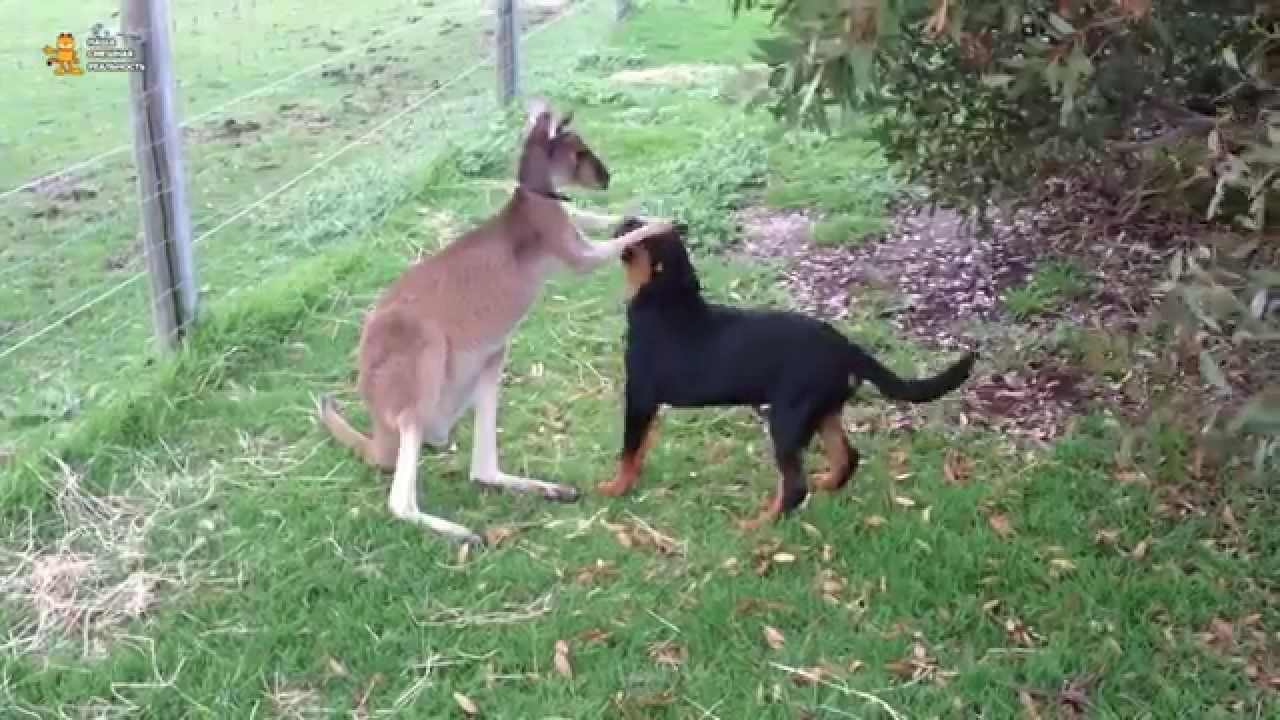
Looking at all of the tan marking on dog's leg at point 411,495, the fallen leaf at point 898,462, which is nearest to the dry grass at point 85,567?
the tan marking on dog's leg at point 411,495

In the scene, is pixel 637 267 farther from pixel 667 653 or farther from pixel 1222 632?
pixel 1222 632

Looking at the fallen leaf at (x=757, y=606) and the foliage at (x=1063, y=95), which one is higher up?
the foliage at (x=1063, y=95)

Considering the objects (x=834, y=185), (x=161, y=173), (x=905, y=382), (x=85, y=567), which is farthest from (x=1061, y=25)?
(x=834, y=185)

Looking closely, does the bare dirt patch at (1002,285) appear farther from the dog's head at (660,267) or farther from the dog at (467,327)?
the dog at (467,327)

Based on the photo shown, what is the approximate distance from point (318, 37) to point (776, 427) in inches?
307

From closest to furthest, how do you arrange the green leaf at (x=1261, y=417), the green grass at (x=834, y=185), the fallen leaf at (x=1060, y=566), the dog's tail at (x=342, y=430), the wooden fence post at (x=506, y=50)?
the green leaf at (x=1261, y=417), the fallen leaf at (x=1060, y=566), the dog's tail at (x=342, y=430), the green grass at (x=834, y=185), the wooden fence post at (x=506, y=50)

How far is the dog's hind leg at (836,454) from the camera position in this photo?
4.27 meters

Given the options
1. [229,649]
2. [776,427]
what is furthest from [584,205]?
[229,649]

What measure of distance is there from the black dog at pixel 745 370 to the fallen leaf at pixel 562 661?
79 cm

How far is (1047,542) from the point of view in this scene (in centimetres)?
414

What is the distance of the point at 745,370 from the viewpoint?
4188 mm

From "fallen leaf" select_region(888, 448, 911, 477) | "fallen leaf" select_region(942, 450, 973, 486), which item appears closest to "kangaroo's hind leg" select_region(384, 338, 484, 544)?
"fallen leaf" select_region(888, 448, 911, 477)

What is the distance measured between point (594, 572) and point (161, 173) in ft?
7.51

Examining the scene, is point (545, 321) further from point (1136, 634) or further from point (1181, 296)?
point (1181, 296)
